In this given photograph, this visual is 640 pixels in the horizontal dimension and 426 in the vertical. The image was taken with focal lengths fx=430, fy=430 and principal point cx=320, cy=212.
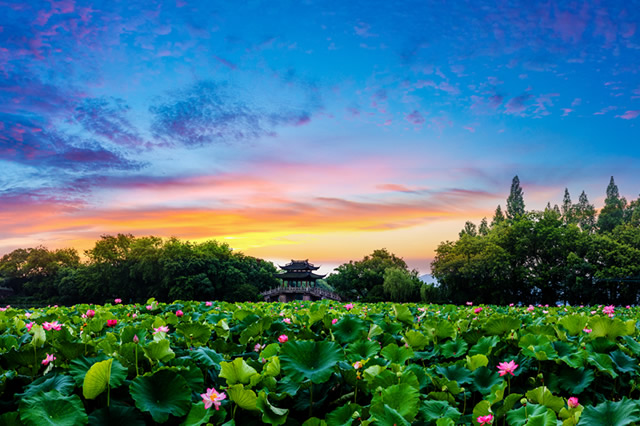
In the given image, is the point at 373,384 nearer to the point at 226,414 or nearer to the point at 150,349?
the point at 226,414

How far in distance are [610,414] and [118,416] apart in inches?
79.2

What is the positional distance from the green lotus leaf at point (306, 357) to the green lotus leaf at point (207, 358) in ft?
1.63

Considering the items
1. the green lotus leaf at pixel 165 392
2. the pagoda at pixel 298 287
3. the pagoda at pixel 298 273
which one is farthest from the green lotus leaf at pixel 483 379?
the pagoda at pixel 298 273

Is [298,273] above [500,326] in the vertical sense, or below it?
below

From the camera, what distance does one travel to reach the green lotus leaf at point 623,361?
8.80 feet

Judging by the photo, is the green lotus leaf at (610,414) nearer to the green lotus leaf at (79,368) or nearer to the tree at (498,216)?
the green lotus leaf at (79,368)

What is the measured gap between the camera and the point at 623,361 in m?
2.72

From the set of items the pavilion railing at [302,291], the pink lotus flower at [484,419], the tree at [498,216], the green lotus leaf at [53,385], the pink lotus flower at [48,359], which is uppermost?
the tree at [498,216]

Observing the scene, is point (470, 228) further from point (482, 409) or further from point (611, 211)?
point (482, 409)

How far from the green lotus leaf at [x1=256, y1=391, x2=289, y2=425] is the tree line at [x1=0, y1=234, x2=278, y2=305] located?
42.9 meters

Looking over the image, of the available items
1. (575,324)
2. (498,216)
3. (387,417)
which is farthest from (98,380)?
(498,216)

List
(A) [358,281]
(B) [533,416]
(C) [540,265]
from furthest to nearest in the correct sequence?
(A) [358,281]
(C) [540,265]
(B) [533,416]

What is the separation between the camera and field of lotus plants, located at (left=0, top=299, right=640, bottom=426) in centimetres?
176

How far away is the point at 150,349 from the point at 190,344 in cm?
78
